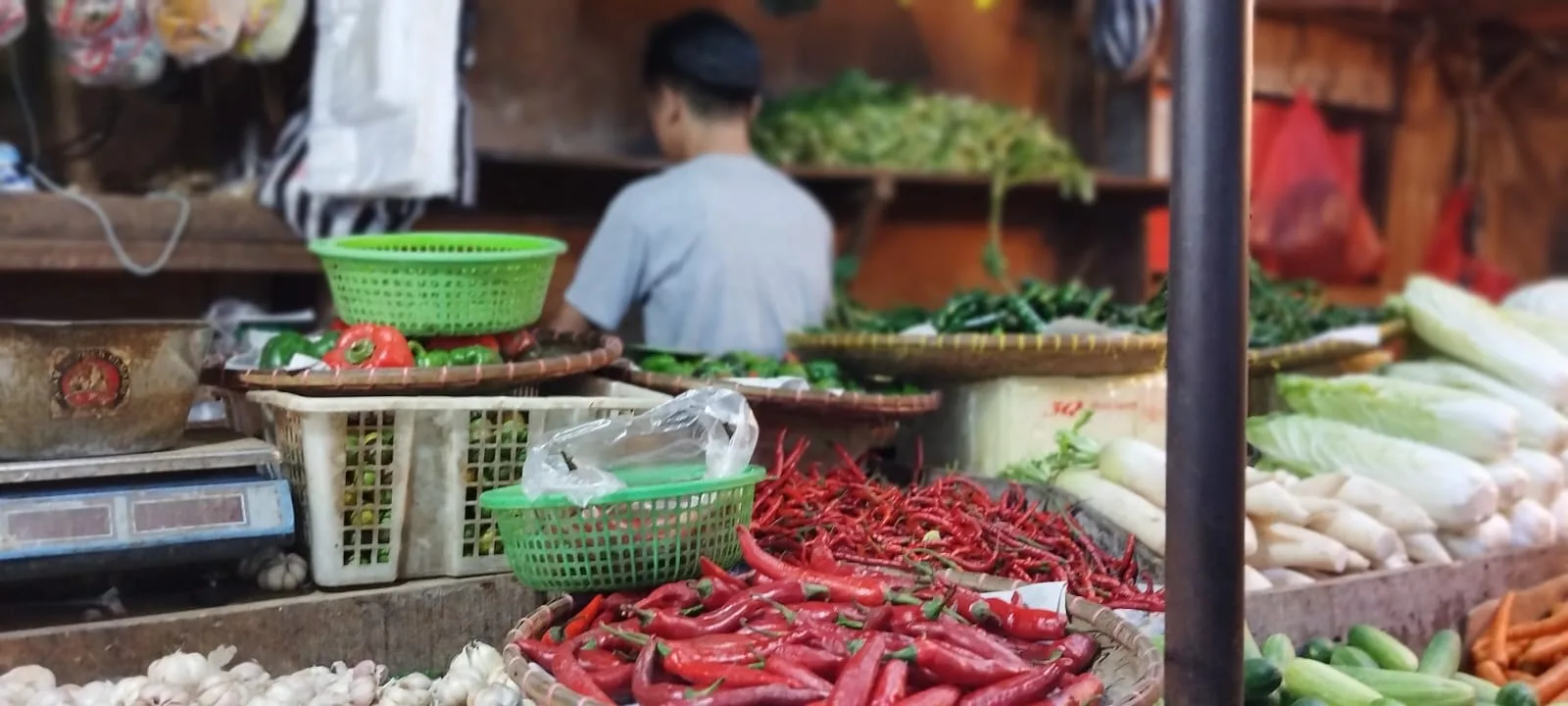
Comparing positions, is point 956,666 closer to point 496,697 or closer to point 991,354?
point 496,697

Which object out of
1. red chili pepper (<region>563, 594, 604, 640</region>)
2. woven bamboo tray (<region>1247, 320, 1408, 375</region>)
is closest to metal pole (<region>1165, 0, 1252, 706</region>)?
red chili pepper (<region>563, 594, 604, 640</region>)

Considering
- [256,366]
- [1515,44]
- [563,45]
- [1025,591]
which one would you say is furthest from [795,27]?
[1515,44]

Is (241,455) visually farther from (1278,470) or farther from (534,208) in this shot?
(534,208)

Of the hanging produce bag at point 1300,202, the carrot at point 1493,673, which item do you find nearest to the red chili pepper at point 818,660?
the carrot at point 1493,673

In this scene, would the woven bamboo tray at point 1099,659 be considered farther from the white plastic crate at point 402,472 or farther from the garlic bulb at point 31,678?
the garlic bulb at point 31,678

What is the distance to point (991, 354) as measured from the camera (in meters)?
3.35

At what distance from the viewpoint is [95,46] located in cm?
355

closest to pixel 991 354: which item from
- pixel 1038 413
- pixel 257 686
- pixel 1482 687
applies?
pixel 1038 413

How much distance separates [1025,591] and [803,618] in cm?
43

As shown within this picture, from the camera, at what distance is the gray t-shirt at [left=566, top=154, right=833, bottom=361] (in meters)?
4.05

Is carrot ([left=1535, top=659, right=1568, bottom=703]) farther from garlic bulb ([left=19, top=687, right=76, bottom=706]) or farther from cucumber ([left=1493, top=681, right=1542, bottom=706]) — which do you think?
garlic bulb ([left=19, top=687, right=76, bottom=706])

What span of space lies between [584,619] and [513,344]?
0.90 meters

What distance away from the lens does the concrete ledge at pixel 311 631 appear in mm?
2133

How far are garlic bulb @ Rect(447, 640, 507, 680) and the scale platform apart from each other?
0.39 metres
